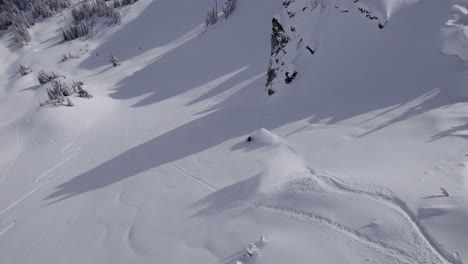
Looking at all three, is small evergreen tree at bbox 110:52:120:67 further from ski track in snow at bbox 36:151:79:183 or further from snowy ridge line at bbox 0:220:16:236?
snowy ridge line at bbox 0:220:16:236

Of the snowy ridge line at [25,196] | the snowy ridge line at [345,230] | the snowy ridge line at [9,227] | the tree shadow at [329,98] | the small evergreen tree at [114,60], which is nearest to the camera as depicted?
the snowy ridge line at [345,230]

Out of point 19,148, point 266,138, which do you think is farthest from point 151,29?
point 266,138

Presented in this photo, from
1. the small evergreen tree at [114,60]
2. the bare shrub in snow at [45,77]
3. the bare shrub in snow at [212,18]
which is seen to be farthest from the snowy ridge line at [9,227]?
the bare shrub in snow at [212,18]

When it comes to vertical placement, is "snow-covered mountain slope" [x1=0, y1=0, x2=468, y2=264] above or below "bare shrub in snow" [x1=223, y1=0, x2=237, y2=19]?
below

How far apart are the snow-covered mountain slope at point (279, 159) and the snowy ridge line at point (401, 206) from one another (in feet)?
0.06

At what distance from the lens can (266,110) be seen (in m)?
7.76

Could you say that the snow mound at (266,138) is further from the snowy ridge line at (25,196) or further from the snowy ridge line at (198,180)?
the snowy ridge line at (25,196)

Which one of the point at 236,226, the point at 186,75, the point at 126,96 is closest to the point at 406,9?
the point at 236,226

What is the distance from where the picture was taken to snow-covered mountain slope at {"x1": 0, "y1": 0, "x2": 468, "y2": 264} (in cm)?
369

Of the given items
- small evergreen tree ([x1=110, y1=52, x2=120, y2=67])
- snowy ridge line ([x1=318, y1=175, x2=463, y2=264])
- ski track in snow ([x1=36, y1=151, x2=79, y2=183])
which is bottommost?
snowy ridge line ([x1=318, y1=175, x2=463, y2=264])

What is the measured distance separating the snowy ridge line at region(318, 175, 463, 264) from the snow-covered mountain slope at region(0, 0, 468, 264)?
17mm

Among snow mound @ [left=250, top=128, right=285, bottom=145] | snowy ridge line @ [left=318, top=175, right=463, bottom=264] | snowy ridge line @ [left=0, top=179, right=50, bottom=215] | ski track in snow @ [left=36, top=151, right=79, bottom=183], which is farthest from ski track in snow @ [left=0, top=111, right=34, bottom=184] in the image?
snowy ridge line @ [left=318, top=175, right=463, bottom=264]

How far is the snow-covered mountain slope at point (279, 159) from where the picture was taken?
3.69 meters

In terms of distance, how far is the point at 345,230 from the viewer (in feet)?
11.8
